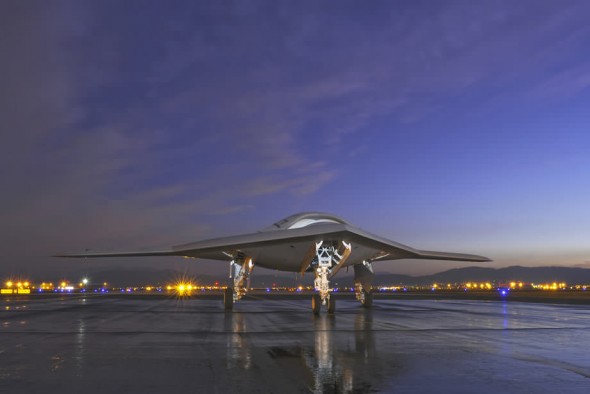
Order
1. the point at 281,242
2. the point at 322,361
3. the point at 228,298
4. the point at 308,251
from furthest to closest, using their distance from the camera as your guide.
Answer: the point at 228,298 → the point at 308,251 → the point at 281,242 → the point at 322,361

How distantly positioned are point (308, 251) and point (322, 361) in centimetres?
1216

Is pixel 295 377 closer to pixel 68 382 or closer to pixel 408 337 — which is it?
pixel 68 382

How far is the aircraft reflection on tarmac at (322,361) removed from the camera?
257 inches

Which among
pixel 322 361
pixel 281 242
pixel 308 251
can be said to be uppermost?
pixel 281 242

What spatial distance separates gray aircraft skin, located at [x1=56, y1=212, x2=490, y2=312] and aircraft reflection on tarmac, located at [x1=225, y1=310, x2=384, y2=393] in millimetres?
7070

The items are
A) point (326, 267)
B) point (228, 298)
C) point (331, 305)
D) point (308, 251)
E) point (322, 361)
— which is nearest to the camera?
point (322, 361)

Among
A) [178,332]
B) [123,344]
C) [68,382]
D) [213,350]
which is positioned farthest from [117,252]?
[68,382]

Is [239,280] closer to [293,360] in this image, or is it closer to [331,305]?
[331,305]

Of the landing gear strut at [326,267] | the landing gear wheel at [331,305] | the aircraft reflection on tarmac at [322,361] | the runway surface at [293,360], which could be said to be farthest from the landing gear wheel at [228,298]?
the aircraft reflection on tarmac at [322,361]

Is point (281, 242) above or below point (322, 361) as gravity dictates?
above

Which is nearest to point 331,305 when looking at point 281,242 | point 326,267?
point 326,267

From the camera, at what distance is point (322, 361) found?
8.16 metres

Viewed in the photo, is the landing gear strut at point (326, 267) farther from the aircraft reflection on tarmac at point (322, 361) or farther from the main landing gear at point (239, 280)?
the aircraft reflection on tarmac at point (322, 361)

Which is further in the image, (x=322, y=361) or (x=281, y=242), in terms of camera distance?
(x=281, y=242)
